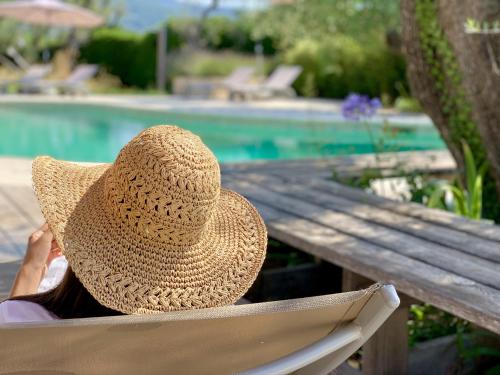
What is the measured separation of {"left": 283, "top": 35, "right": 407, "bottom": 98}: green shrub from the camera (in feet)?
53.5

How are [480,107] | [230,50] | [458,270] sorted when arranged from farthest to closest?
[230,50], [480,107], [458,270]

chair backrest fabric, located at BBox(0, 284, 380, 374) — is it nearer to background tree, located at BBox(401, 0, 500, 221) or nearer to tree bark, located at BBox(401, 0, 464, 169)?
background tree, located at BBox(401, 0, 500, 221)

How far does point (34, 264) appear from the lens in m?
1.65

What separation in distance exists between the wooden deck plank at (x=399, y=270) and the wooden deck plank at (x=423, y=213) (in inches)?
17.9

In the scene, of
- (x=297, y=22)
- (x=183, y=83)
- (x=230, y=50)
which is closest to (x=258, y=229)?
(x=297, y=22)

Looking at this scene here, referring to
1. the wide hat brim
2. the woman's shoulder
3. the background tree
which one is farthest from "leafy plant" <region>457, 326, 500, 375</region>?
the woman's shoulder

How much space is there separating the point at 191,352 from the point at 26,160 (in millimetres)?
5618

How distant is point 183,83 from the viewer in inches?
776

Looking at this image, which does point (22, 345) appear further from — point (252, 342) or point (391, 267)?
point (391, 267)

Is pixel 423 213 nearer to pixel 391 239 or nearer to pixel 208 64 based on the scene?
pixel 391 239

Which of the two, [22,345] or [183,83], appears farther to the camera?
[183,83]

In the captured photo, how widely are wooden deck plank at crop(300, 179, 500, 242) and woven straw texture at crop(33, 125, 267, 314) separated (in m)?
1.65

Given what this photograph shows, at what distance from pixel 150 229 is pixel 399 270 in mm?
1191

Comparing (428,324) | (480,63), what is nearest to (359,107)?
(480,63)
